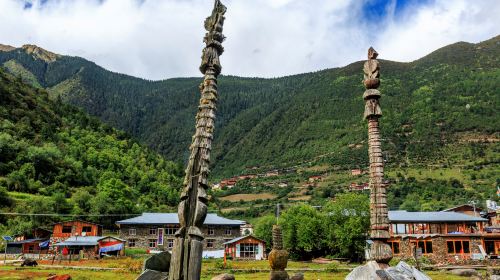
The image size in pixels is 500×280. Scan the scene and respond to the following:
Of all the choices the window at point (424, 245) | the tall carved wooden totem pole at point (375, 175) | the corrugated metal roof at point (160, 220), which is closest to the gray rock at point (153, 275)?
the tall carved wooden totem pole at point (375, 175)

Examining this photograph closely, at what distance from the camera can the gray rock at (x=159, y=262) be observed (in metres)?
6.94

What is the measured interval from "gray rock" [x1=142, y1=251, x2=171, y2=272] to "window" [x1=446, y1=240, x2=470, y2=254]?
51808mm

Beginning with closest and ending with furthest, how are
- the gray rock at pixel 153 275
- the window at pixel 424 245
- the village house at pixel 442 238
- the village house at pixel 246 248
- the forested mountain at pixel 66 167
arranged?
the gray rock at pixel 153 275 → the village house at pixel 442 238 → the window at pixel 424 245 → the village house at pixel 246 248 → the forested mountain at pixel 66 167

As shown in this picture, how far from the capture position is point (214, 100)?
7.56 meters

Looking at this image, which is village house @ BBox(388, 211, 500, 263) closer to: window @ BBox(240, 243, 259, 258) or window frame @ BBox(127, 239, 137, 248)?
window @ BBox(240, 243, 259, 258)

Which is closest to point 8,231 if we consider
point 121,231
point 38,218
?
point 38,218

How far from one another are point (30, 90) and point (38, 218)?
82.5 m

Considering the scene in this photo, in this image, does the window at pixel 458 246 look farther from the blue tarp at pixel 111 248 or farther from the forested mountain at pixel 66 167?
the forested mountain at pixel 66 167

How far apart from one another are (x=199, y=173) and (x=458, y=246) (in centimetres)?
5257

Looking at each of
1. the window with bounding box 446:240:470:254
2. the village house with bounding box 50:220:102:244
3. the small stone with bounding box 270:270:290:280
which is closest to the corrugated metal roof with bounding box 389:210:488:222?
the window with bounding box 446:240:470:254

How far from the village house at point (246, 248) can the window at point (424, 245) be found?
21333 mm

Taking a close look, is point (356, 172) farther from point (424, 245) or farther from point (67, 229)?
point (67, 229)

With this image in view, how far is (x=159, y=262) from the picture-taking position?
6992 millimetres

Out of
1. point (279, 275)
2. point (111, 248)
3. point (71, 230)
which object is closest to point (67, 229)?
point (71, 230)
